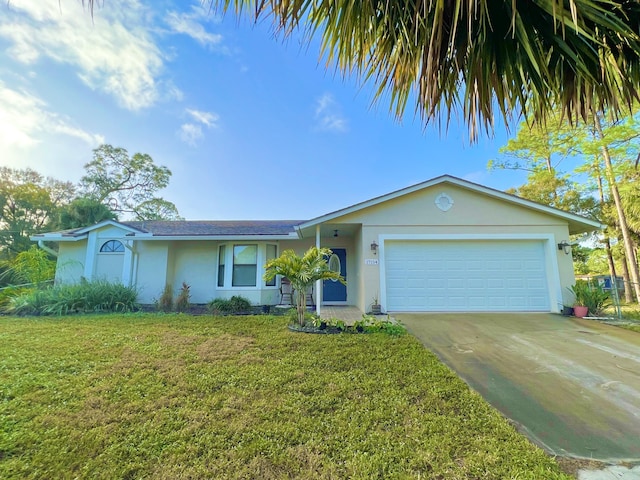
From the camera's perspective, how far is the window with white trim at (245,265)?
1059 centimetres

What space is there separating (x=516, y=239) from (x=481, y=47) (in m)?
8.54

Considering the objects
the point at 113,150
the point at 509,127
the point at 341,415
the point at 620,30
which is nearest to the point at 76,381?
the point at 341,415

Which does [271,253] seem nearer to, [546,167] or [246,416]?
[246,416]

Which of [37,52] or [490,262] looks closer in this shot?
[37,52]

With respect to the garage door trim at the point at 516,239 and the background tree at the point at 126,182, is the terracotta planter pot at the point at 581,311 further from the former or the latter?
the background tree at the point at 126,182

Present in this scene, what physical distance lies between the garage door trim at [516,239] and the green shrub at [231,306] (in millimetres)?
4634

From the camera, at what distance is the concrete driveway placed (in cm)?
277

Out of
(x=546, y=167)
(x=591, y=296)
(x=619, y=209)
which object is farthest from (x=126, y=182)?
(x=619, y=209)

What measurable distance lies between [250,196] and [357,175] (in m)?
6.46

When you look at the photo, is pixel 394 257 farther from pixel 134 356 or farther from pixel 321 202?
pixel 321 202

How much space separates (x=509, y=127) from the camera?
8.18 ft

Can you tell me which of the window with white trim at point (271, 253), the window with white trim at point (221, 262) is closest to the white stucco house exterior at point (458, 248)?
the window with white trim at point (271, 253)

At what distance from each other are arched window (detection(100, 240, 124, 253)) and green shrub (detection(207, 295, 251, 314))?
4.69 meters

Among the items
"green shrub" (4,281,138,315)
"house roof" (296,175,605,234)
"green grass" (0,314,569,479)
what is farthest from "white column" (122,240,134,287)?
"house roof" (296,175,605,234)
